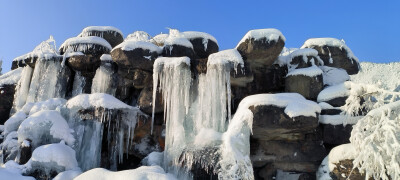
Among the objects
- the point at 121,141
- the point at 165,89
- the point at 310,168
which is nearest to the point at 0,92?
the point at 121,141

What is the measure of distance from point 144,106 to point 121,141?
1344 millimetres

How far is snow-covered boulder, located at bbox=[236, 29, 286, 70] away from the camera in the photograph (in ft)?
34.5

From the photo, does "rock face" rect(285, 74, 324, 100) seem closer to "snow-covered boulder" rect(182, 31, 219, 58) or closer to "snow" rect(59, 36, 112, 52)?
"snow-covered boulder" rect(182, 31, 219, 58)

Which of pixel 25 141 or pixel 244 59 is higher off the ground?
pixel 244 59

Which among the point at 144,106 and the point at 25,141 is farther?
the point at 144,106

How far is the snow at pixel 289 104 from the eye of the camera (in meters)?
8.76

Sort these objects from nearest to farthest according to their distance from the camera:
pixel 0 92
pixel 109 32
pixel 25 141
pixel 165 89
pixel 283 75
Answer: pixel 25 141 → pixel 165 89 → pixel 283 75 → pixel 0 92 → pixel 109 32

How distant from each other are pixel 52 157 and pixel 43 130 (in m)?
1.46

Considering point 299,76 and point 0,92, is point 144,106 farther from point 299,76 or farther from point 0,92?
point 0,92

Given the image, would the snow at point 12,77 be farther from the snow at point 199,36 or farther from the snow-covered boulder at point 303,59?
the snow-covered boulder at point 303,59

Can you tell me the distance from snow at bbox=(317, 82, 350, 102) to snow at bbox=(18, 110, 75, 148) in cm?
779

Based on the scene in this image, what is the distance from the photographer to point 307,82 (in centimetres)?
1084

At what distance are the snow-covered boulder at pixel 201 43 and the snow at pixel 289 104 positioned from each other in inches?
170

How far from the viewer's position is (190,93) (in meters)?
10.8
